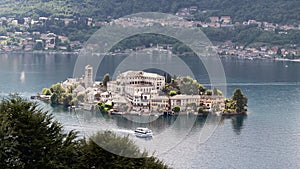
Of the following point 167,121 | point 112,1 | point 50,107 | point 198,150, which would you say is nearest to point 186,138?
point 198,150

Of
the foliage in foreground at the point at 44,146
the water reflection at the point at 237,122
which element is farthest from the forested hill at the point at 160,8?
the foliage in foreground at the point at 44,146

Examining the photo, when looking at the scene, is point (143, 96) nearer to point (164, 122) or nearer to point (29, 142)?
point (164, 122)

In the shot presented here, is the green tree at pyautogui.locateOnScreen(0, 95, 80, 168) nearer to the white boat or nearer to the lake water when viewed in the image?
the lake water

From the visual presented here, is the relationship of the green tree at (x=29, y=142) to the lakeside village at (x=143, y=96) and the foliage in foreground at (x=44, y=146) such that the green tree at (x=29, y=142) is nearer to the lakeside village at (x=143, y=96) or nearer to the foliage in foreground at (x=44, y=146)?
the foliage in foreground at (x=44, y=146)

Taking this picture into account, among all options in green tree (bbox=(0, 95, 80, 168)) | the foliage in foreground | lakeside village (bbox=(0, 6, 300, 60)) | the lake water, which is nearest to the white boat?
the lake water

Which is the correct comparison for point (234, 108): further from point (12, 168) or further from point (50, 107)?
point (12, 168)

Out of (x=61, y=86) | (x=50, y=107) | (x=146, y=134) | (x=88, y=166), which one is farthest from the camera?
(x=61, y=86)
